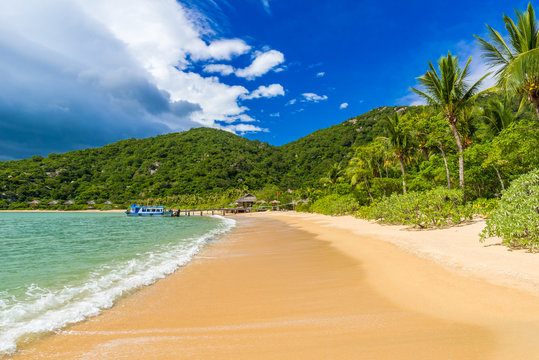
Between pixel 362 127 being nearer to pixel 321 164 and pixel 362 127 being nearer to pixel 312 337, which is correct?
pixel 321 164

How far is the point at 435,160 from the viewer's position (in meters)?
19.7

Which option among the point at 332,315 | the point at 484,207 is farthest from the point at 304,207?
the point at 332,315

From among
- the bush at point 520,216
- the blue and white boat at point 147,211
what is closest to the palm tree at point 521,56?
the bush at point 520,216

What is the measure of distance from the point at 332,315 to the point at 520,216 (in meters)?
5.57

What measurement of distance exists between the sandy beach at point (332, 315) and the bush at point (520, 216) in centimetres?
44

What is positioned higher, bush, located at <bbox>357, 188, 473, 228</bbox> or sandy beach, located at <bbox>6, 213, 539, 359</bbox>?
bush, located at <bbox>357, 188, 473, 228</bbox>

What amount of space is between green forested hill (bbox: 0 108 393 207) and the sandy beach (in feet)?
243

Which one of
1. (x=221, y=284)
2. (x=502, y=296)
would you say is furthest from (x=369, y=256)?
(x=221, y=284)

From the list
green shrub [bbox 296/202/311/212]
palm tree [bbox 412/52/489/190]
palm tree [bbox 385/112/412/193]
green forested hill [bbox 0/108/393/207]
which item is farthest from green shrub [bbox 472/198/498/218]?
green forested hill [bbox 0/108/393/207]

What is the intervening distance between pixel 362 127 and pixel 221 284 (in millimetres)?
89223

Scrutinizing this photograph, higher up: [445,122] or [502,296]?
[445,122]

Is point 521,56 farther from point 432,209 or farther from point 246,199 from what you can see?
point 246,199

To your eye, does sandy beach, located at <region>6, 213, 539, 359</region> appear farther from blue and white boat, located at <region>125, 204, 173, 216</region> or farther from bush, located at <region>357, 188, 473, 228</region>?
blue and white boat, located at <region>125, 204, 173, 216</region>

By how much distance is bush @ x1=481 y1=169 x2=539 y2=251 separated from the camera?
5.97 meters
